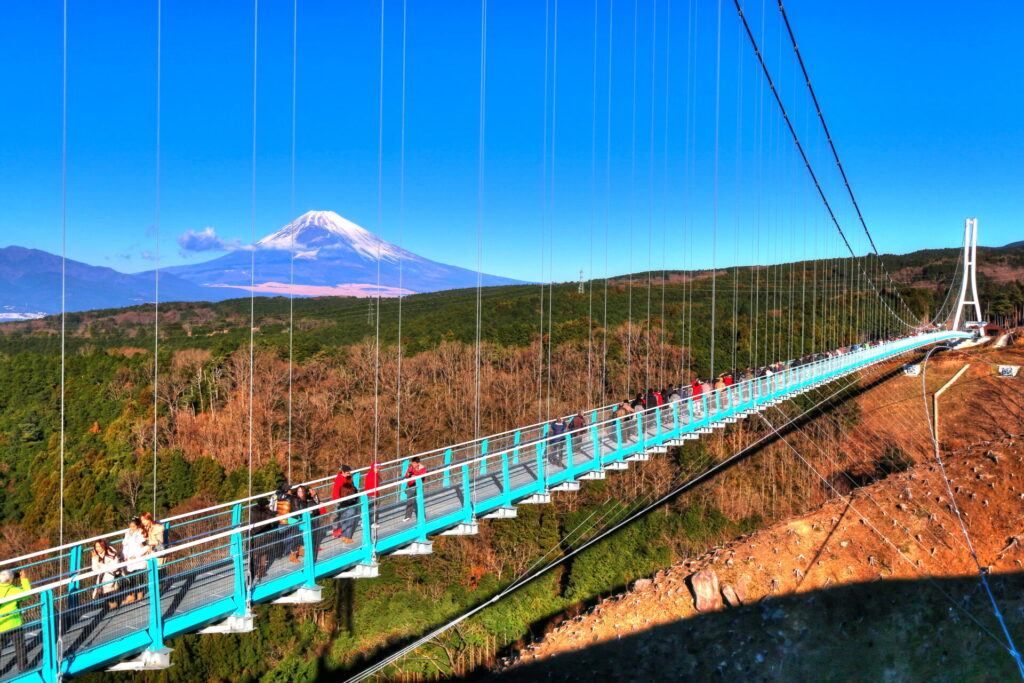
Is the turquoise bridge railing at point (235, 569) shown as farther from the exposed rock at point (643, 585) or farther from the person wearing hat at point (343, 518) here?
the exposed rock at point (643, 585)

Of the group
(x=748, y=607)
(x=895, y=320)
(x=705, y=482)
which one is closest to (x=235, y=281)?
(x=895, y=320)

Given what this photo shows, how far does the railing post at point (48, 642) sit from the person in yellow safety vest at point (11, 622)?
172mm

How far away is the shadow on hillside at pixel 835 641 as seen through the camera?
20.1m

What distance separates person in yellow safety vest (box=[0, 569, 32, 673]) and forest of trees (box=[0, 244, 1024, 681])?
696 inches

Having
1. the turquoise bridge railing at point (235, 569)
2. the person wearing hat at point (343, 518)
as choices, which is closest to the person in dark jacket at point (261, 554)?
the turquoise bridge railing at point (235, 569)

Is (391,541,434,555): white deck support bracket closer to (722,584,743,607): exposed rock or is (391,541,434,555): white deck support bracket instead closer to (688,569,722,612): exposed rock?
(688,569,722,612): exposed rock

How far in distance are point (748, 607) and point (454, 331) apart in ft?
118

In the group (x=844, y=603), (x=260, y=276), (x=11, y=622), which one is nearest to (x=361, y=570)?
(x=11, y=622)

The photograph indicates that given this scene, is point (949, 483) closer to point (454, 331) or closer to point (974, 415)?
point (974, 415)

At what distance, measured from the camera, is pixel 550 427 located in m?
15.2

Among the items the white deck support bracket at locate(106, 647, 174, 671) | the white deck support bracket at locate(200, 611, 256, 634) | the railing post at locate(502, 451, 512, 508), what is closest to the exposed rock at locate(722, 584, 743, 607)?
the railing post at locate(502, 451, 512, 508)

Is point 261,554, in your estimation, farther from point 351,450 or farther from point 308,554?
point 351,450

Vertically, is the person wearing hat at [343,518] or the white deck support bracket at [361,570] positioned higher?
the person wearing hat at [343,518]

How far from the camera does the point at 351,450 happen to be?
111 ft
